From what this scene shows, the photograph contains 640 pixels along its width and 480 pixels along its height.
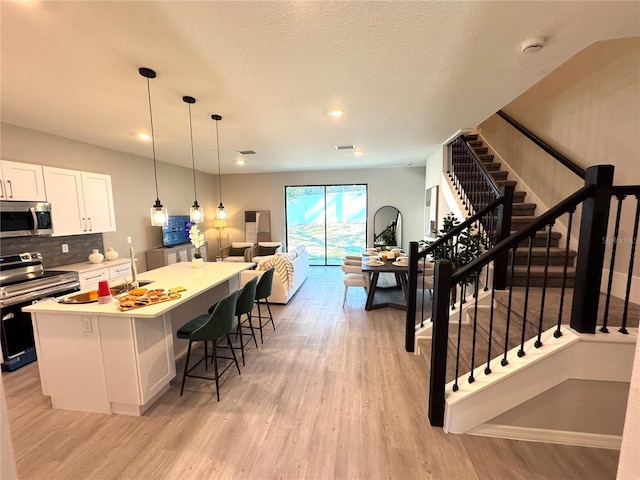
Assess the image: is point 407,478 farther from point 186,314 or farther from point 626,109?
point 626,109

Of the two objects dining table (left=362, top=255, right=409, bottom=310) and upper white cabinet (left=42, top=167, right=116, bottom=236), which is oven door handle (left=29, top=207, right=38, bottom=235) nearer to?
upper white cabinet (left=42, top=167, right=116, bottom=236)

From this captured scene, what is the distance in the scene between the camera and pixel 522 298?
2725 mm

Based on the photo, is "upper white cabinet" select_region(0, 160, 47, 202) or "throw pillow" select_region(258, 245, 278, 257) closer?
"upper white cabinet" select_region(0, 160, 47, 202)

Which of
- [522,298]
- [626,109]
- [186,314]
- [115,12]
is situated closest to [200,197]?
[186,314]

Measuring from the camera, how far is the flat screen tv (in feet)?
19.2

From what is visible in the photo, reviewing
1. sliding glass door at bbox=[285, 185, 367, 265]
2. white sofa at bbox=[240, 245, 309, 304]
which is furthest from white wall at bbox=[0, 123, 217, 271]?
sliding glass door at bbox=[285, 185, 367, 265]

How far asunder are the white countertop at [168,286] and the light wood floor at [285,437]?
2.97 feet

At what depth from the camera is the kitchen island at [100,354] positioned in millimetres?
2178

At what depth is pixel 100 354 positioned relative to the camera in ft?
7.32

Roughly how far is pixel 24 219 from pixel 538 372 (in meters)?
5.22

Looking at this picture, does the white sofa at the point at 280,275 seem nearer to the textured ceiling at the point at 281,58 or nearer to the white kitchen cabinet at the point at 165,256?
the white kitchen cabinet at the point at 165,256

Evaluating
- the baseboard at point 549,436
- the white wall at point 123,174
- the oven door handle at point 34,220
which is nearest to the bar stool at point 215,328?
the baseboard at point 549,436

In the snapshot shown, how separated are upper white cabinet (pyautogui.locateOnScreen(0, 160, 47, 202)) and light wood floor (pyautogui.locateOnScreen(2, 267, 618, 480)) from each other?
6.42 feet

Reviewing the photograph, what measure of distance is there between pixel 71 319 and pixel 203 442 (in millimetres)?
1424
